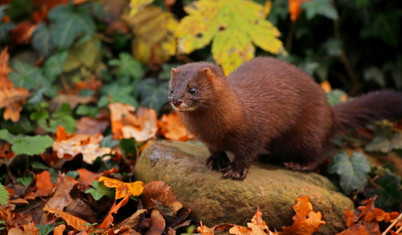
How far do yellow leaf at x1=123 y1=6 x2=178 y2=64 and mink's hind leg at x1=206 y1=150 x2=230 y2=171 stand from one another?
2541 mm

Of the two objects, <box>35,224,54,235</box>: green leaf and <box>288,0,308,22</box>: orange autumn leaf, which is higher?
<box>288,0,308,22</box>: orange autumn leaf

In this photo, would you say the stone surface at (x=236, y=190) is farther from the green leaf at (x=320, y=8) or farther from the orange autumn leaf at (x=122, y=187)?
the green leaf at (x=320, y=8)

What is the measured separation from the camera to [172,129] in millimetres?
5109

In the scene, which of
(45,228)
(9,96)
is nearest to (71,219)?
(45,228)

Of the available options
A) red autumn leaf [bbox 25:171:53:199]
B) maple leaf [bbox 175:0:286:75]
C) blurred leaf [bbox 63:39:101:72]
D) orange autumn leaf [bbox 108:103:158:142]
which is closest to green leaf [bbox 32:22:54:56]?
blurred leaf [bbox 63:39:101:72]

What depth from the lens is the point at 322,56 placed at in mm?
6594

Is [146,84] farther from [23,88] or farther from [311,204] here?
[311,204]

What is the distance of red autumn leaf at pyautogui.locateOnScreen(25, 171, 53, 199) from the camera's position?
12.6 ft

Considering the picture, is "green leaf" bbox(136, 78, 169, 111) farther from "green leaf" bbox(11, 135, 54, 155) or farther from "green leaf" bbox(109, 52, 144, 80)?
"green leaf" bbox(11, 135, 54, 155)

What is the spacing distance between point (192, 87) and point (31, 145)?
1.59 m

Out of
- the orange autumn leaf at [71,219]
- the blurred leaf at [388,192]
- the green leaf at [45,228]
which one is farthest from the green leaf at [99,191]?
the blurred leaf at [388,192]

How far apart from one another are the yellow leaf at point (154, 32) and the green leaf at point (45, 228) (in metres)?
3.25

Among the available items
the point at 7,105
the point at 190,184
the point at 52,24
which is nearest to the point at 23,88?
the point at 7,105

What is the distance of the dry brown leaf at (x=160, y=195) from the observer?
3594 millimetres
